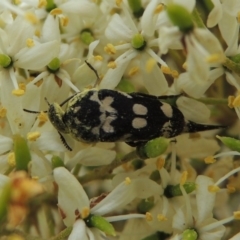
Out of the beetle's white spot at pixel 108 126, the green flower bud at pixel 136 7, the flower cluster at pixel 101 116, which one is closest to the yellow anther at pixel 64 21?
the flower cluster at pixel 101 116

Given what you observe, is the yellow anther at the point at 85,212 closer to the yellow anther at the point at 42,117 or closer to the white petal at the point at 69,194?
the white petal at the point at 69,194

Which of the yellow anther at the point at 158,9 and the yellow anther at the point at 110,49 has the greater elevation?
the yellow anther at the point at 158,9

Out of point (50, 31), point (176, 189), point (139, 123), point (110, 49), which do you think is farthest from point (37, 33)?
point (176, 189)

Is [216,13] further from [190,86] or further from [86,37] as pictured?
[86,37]

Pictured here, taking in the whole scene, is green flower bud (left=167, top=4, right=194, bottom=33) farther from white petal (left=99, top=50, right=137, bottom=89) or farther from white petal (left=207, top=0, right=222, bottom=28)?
white petal (left=99, top=50, right=137, bottom=89)

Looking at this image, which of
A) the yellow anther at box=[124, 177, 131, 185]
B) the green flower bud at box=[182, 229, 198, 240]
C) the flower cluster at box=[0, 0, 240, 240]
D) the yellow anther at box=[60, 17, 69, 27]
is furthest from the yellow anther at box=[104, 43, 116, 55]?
the green flower bud at box=[182, 229, 198, 240]

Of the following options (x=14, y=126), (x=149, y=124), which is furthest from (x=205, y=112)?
(x=14, y=126)
